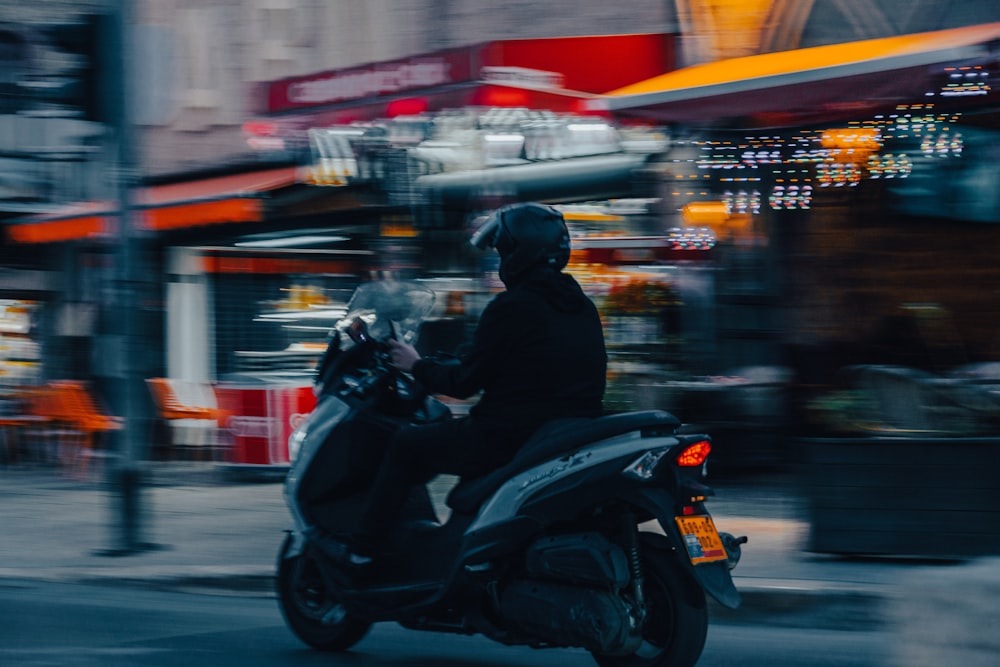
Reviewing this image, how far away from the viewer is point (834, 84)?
9.92m

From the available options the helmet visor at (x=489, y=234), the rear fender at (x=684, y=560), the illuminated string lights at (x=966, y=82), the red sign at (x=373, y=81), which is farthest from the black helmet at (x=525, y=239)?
the red sign at (x=373, y=81)

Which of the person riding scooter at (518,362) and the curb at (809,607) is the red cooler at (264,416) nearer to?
the curb at (809,607)

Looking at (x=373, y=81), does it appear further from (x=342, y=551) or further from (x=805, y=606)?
(x=342, y=551)

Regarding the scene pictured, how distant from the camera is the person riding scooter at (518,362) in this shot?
5387 millimetres

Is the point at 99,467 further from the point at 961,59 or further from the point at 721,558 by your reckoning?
the point at 721,558

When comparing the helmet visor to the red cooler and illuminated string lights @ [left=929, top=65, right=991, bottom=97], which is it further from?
the red cooler

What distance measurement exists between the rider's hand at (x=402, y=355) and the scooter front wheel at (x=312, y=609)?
0.97 m

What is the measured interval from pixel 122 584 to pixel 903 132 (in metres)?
6.22

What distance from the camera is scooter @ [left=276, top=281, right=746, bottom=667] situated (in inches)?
198

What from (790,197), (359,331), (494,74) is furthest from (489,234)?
(790,197)

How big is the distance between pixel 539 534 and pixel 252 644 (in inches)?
71.6

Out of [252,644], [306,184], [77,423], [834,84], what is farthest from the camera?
[77,423]

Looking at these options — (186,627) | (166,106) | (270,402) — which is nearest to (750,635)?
(186,627)

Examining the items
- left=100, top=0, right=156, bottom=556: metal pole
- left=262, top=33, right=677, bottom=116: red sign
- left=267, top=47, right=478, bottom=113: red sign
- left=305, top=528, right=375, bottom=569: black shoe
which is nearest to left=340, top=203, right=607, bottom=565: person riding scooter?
left=305, top=528, right=375, bottom=569: black shoe
